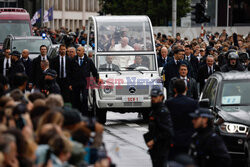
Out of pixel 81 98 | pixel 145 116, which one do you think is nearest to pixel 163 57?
pixel 145 116

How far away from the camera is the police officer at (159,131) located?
9.91 meters

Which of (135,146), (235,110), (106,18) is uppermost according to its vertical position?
(106,18)

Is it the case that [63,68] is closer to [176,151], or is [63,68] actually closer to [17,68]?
[17,68]

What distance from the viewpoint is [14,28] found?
36.8 m

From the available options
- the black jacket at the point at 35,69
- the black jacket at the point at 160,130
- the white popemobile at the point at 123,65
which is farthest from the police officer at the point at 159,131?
the white popemobile at the point at 123,65

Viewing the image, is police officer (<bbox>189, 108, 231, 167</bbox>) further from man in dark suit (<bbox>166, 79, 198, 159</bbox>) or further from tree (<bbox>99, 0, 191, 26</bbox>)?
tree (<bbox>99, 0, 191, 26</bbox>)

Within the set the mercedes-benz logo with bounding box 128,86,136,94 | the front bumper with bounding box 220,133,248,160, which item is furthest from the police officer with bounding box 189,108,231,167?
the mercedes-benz logo with bounding box 128,86,136,94

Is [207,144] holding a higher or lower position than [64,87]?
higher

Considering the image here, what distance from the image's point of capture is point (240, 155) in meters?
12.6

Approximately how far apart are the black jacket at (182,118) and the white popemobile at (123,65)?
28.7 feet

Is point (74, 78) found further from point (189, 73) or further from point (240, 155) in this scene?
point (240, 155)

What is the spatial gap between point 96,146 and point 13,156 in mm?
1560

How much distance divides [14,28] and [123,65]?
17.7 meters

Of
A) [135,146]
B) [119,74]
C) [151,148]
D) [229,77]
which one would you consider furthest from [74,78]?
[151,148]
